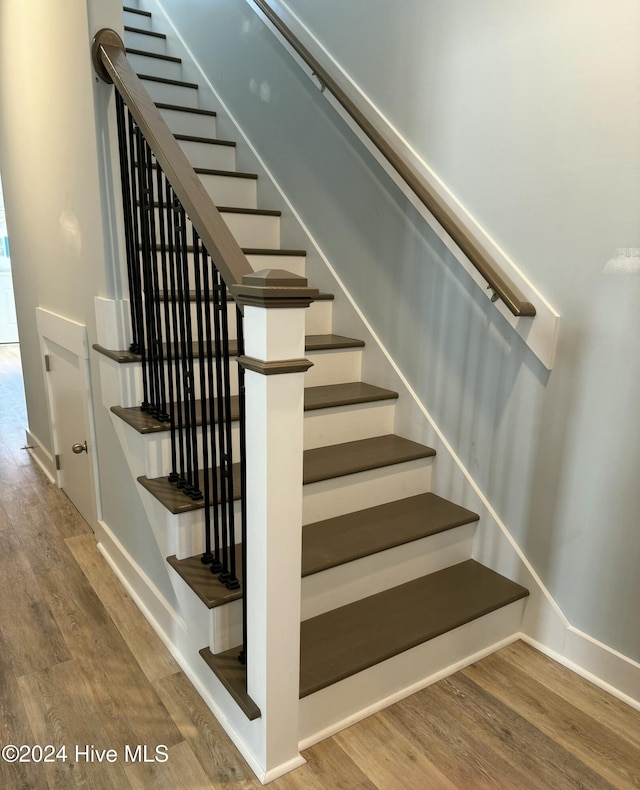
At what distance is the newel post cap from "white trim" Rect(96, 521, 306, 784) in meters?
1.09

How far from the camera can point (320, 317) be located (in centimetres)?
276

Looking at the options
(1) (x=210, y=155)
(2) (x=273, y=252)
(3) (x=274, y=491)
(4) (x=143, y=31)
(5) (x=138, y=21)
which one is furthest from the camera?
(5) (x=138, y=21)

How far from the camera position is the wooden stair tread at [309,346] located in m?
2.02

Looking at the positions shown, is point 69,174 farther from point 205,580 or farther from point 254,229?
point 205,580

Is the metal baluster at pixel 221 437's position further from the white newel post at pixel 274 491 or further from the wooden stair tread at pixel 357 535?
the white newel post at pixel 274 491

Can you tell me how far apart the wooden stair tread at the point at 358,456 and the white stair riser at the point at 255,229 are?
3.99 feet

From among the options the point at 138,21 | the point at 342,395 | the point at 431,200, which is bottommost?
the point at 342,395

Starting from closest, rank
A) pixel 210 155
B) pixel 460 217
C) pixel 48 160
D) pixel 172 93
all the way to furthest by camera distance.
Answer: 1. pixel 460 217
2. pixel 48 160
3. pixel 210 155
4. pixel 172 93

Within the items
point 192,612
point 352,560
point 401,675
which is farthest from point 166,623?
point 401,675

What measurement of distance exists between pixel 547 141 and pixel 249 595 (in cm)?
159

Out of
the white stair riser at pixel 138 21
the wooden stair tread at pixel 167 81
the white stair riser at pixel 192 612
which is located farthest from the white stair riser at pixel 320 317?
the white stair riser at pixel 138 21

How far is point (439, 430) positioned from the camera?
2301 millimetres

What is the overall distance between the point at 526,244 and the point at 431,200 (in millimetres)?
377

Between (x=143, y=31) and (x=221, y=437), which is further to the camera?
(x=143, y=31)
